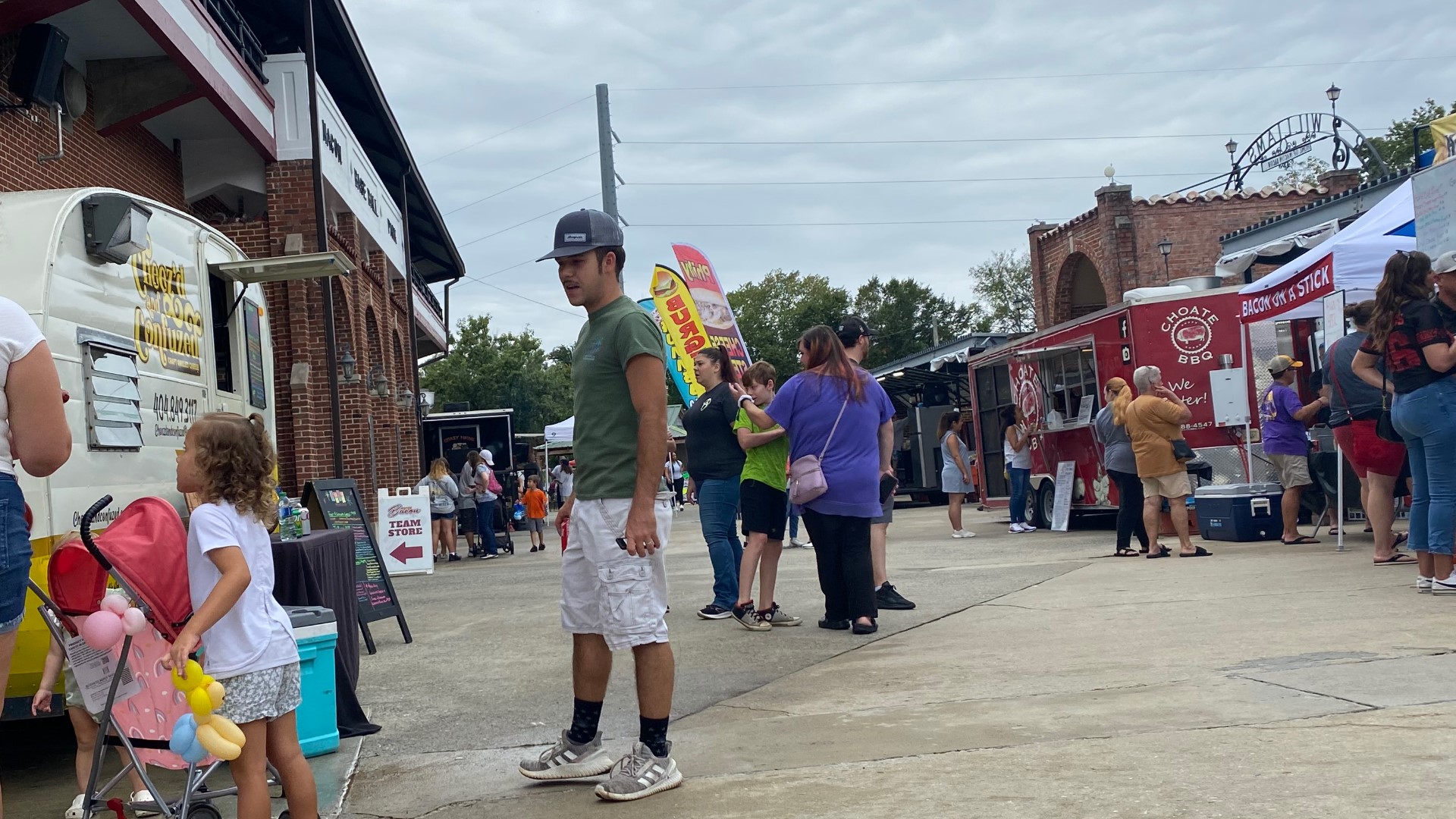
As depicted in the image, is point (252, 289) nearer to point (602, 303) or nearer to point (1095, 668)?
point (602, 303)

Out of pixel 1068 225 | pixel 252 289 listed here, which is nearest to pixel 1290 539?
pixel 252 289

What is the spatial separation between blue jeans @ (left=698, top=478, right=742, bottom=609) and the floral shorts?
4859 mm

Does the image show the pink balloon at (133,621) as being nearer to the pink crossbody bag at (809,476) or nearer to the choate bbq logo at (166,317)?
the choate bbq logo at (166,317)

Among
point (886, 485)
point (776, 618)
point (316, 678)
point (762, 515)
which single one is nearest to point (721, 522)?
point (762, 515)

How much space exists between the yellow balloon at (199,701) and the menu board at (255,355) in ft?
14.7

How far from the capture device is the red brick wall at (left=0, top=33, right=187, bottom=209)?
1028 centimetres

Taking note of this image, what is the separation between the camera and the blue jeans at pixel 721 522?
840cm

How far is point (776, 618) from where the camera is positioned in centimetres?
808

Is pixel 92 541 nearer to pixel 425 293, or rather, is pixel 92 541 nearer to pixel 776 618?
pixel 776 618

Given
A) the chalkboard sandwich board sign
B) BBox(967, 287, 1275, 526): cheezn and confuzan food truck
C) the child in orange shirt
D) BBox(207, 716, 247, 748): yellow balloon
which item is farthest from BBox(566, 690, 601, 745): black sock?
the child in orange shirt

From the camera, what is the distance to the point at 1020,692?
5371mm

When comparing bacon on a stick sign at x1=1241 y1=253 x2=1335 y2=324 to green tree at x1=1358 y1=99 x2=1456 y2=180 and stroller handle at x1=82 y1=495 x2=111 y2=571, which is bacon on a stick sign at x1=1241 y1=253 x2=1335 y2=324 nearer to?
stroller handle at x1=82 y1=495 x2=111 y2=571

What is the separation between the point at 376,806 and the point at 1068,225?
95.7ft

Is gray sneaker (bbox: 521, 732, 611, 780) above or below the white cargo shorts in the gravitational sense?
below
